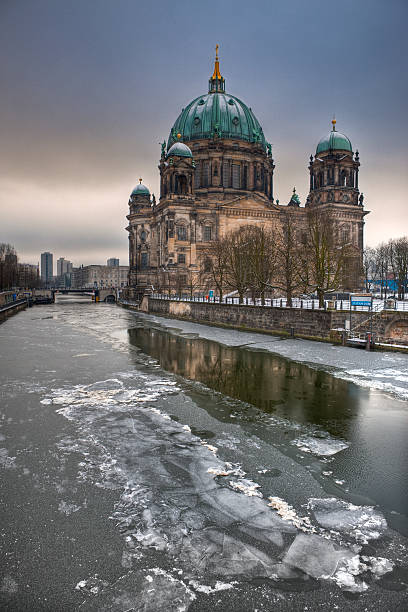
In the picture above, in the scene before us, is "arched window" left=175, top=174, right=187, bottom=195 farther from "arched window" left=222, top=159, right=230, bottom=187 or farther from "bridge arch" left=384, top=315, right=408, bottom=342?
"bridge arch" left=384, top=315, right=408, bottom=342

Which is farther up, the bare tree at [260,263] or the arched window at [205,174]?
the arched window at [205,174]

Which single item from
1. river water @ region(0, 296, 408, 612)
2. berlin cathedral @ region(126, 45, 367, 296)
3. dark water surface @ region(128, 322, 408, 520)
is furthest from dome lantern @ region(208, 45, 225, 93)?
river water @ region(0, 296, 408, 612)

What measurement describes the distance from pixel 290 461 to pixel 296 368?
35.5ft

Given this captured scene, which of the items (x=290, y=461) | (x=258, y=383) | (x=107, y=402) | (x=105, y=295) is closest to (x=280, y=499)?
(x=290, y=461)

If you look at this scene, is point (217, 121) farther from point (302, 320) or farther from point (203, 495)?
point (203, 495)

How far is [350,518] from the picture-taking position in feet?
21.4

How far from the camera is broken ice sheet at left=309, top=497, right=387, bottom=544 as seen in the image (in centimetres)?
611

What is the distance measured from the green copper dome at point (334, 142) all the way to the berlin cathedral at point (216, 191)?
0.17 metres

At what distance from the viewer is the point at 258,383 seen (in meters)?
16.4

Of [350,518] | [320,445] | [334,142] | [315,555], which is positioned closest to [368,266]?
[334,142]

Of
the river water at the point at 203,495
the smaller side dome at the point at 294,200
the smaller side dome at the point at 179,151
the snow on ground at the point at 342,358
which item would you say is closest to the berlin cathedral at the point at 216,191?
the smaller side dome at the point at 179,151

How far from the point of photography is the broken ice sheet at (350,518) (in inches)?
241

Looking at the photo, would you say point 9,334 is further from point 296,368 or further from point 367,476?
point 367,476

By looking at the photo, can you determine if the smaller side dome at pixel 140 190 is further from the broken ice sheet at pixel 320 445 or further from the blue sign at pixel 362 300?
the broken ice sheet at pixel 320 445
